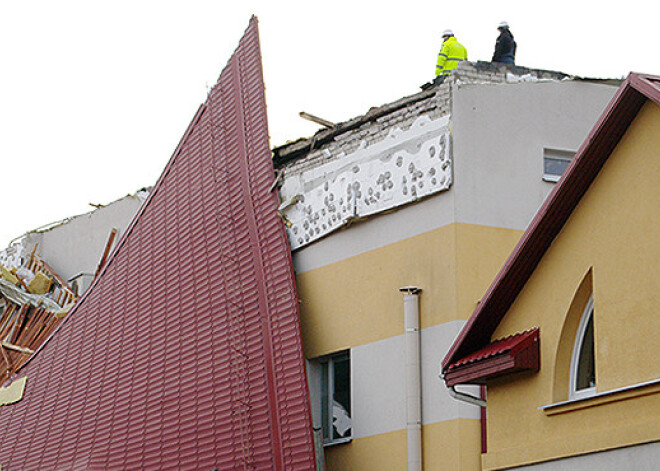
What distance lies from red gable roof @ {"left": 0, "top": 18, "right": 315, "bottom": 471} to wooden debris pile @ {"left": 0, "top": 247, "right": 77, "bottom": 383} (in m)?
2.47

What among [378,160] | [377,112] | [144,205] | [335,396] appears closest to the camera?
[378,160]

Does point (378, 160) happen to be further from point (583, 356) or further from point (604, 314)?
point (604, 314)

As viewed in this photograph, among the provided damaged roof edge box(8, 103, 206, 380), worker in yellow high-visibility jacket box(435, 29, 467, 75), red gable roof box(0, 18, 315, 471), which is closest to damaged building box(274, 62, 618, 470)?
red gable roof box(0, 18, 315, 471)

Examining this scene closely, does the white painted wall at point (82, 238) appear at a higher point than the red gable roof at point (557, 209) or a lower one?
higher

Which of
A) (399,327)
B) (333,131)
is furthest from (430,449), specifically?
(333,131)

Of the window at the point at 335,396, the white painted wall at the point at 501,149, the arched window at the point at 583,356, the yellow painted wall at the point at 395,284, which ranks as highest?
the white painted wall at the point at 501,149

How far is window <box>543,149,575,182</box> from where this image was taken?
57.2ft

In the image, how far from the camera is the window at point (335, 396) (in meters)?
18.3

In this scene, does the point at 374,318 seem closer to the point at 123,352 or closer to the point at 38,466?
the point at 123,352

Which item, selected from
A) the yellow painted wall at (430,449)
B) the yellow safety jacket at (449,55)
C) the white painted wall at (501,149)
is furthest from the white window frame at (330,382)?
the yellow safety jacket at (449,55)

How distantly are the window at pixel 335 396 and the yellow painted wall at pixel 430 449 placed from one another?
21.0 inches

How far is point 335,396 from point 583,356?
713cm

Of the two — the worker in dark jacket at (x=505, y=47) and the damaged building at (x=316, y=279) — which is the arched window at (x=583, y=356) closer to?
the damaged building at (x=316, y=279)

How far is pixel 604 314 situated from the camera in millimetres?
11523
